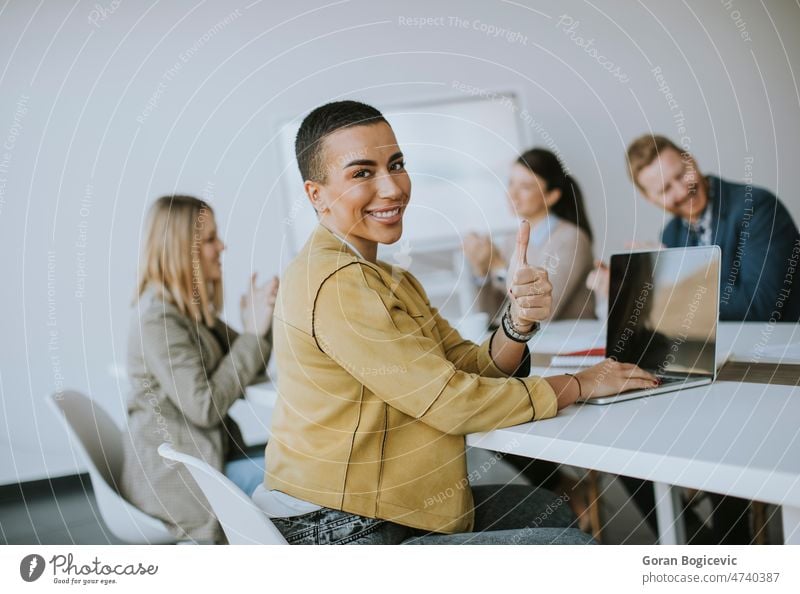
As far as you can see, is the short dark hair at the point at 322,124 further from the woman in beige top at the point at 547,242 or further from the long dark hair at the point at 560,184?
the long dark hair at the point at 560,184

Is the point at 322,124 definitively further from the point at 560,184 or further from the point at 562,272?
the point at 560,184

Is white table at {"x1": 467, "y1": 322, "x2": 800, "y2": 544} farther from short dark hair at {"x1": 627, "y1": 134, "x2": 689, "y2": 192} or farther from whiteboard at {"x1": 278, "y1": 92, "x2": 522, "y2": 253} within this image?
short dark hair at {"x1": 627, "y1": 134, "x2": 689, "y2": 192}

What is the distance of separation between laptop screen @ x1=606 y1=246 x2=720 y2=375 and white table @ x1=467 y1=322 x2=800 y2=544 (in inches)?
2.2

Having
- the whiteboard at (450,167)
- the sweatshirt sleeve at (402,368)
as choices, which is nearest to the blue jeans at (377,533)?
the sweatshirt sleeve at (402,368)

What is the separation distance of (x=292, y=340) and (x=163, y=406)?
0.46m

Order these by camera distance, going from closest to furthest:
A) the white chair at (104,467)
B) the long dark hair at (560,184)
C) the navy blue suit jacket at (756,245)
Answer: the white chair at (104,467)
the navy blue suit jacket at (756,245)
the long dark hair at (560,184)

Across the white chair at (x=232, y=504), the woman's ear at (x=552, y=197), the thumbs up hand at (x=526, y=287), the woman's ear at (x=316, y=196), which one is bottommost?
the white chair at (x=232, y=504)

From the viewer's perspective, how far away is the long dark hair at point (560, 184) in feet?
6.65

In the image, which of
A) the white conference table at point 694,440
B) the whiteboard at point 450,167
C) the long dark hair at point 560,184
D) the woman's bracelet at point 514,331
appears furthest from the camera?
the long dark hair at point 560,184

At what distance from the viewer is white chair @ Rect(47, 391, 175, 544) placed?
1.01 meters

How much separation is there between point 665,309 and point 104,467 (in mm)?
802

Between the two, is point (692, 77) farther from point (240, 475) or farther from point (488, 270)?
point (240, 475)

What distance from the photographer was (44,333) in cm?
112
